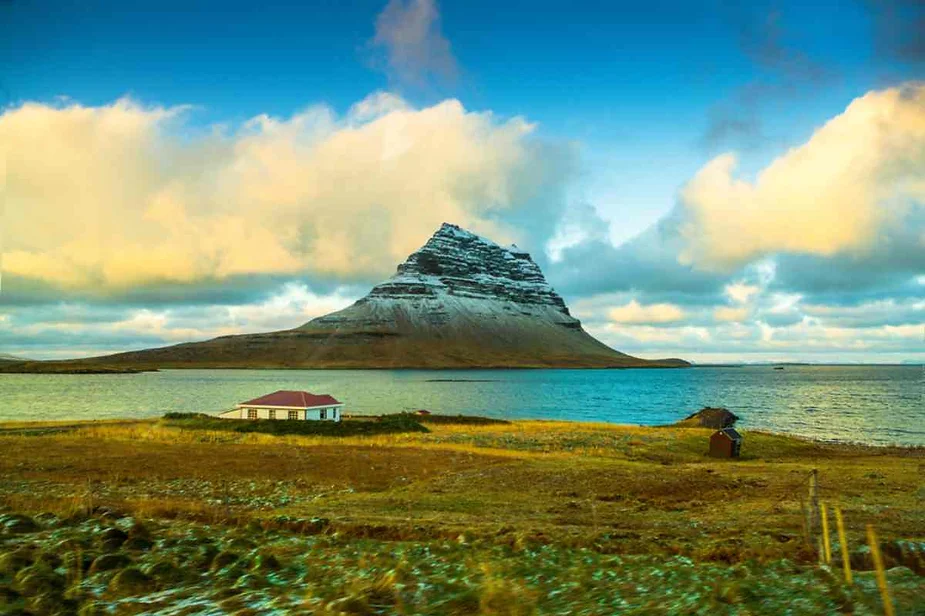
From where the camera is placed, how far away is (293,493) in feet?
100.0

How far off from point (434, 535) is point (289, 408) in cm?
5683

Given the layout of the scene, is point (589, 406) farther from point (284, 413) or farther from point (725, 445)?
point (725, 445)

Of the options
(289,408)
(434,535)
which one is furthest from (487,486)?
(289,408)

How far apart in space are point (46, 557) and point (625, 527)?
1701 cm

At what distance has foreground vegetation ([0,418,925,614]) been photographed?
11.7m

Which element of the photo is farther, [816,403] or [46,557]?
[816,403]

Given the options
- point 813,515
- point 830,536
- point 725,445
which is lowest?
point 725,445

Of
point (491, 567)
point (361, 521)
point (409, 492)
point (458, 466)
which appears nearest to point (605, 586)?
point (491, 567)

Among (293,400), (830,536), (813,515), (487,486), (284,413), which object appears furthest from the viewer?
(293,400)

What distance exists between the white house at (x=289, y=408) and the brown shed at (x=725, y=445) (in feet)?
137

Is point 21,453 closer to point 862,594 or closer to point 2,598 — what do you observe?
point 2,598

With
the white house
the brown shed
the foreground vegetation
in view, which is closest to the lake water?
the brown shed

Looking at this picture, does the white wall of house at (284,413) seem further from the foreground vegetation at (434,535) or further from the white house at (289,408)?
the foreground vegetation at (434,535)

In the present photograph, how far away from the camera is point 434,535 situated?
1941 cm
